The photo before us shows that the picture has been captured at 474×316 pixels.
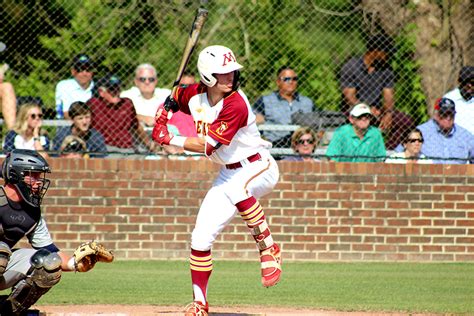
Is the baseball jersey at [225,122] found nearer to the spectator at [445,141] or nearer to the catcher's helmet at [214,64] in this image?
the catcher's helmet at [214,64]

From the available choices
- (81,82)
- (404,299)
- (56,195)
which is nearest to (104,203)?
(56,195)

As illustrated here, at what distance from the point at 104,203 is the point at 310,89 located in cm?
313

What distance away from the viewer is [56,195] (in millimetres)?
11781

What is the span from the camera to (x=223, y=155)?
25.8ft

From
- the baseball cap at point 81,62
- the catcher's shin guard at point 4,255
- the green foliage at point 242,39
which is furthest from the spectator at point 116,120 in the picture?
the catcher's shin guard at point 4,255

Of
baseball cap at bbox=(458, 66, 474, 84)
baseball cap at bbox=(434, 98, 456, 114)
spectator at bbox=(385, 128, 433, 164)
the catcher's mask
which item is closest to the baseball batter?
the catcher's mask

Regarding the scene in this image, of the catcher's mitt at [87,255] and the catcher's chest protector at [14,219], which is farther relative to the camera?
the catcher's mitt at [87,255]

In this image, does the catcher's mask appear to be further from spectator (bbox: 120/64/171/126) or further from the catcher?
spectator (bbox: 120/64/171/126)

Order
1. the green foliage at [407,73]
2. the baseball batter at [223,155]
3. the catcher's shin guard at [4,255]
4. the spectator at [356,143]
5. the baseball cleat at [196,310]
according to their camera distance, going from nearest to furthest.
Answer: the catcher's shin guard at [4,255]
the baseball cleat at [196,310]
the baseball batter at [223,155]
the spectator at [356,143]
the green foliage at [407,73]

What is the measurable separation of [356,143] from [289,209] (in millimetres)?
1172

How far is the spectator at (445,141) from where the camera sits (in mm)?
11945

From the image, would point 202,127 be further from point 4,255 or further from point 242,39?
point 242,39

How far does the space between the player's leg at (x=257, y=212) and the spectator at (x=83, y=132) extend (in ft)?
13.6

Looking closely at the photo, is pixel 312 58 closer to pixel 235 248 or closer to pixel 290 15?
pixel 290 15
